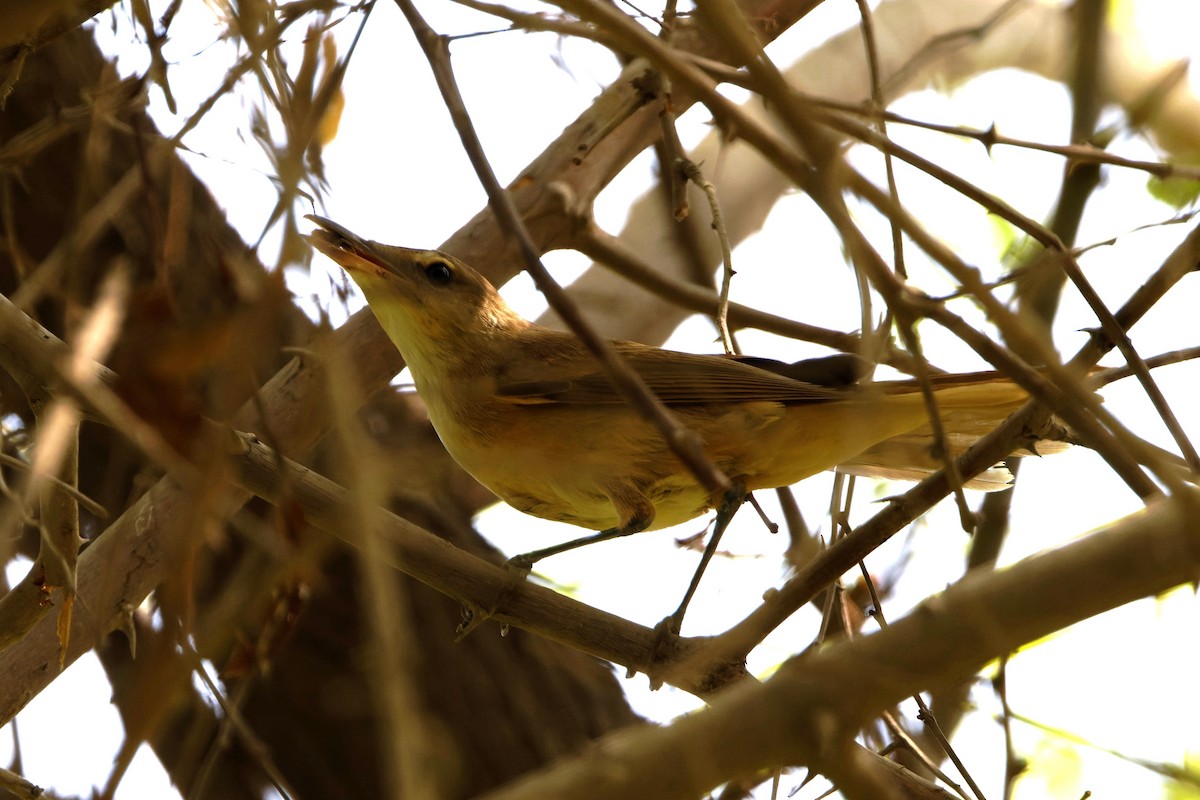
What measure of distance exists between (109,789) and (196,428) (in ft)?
2.46

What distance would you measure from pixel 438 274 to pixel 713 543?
145 cm

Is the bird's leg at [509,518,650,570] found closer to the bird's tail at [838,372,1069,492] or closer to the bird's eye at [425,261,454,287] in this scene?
the bird's tail at [838,372,1069,492]

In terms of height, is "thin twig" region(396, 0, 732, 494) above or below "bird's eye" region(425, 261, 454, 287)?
below

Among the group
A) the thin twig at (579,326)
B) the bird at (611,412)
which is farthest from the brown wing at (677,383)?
the thin twig at (579,326)

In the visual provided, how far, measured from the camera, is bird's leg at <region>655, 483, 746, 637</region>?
A: 3252 millimetres

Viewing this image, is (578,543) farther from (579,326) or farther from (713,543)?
(579,326)

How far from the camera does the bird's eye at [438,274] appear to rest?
418 cm

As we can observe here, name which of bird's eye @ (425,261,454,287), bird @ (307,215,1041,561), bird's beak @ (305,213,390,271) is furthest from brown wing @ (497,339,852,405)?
bird's beak @ (305,213,390,271)

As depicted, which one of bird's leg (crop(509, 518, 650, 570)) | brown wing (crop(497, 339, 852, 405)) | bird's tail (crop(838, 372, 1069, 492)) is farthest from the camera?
brown wing (crop(497, 339, 852, 405))

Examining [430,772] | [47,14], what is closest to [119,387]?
[47,14]

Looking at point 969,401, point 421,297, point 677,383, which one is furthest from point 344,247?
point 969,401

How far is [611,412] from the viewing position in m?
3.89

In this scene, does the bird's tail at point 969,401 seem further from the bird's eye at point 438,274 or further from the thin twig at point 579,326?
the thin twig at point 579,326

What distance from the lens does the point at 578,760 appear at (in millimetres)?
1382
